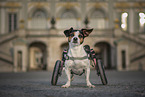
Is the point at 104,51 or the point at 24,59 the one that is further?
the point at 104,51

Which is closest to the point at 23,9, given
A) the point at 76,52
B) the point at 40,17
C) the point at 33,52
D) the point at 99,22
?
the point at 40,17

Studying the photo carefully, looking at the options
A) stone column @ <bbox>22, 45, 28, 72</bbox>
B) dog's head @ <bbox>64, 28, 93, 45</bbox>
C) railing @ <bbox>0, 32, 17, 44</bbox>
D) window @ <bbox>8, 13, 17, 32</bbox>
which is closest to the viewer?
dog's head @ <bbox>64, 28, 93, 45</bbox>

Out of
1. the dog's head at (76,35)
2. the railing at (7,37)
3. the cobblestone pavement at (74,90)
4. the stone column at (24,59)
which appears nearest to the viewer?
the cobblestone pavement at (74,90)

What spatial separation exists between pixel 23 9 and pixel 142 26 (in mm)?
18053

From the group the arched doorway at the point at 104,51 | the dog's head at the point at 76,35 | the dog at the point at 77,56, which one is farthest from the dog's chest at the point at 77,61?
the arched doorway at the point at 104,51

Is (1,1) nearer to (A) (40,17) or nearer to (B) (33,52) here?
(A) (40,17)

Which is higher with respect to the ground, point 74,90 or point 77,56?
point 77,56

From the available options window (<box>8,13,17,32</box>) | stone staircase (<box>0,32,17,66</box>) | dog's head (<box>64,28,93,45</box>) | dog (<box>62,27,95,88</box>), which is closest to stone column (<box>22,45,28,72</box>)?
stone staircase (<box>0,32,17,66</box>)

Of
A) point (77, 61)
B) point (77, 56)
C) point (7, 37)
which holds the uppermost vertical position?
point (7, 37)

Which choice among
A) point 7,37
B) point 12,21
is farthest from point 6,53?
point 12,21

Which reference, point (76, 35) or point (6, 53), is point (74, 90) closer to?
point (76, 35)

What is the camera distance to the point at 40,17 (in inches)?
1340

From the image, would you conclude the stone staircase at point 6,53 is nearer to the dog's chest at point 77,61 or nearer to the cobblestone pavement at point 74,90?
the cobblestone pavement at point 74,90

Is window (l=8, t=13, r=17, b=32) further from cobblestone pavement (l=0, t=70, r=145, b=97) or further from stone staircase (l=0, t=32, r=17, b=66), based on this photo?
cobblestone pavement (l=0, t=70, r=145, b=97)
